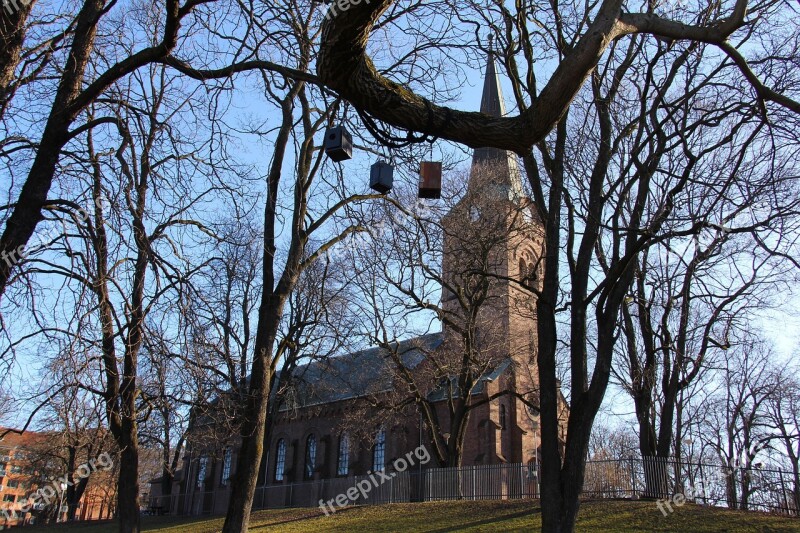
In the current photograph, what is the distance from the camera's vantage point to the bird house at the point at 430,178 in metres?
5.86

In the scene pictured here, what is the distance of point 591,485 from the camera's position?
2128 centimetres

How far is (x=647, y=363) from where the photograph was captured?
2097cm

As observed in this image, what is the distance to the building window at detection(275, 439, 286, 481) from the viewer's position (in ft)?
158

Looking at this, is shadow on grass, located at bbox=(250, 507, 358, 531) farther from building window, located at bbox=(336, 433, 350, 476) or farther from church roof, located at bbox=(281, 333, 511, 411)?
building window, located at bbox=(336, 433, 350, 476)

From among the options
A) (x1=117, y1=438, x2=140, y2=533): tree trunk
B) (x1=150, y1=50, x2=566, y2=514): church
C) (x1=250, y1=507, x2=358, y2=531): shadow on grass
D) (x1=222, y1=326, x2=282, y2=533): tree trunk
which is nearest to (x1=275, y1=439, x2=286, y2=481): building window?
(x1=150, y1=50, x2=566, y2=514): church

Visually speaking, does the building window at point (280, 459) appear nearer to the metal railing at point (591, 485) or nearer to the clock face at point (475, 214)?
the metal railing at point (591, 485)

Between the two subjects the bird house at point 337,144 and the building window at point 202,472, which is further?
the building window at point 202,472

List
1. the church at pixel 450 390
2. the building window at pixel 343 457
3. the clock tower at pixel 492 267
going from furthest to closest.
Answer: the building window at pixel 343 457 < the church at pixel 450 390 < the clock tower at pixel 492 267

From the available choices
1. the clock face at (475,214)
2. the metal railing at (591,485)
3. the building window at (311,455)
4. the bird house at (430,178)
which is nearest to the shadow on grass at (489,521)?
the metal railing at (591,485)

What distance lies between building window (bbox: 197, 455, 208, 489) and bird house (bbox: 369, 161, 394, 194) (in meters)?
49.6

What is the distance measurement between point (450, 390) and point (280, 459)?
83.4 feet

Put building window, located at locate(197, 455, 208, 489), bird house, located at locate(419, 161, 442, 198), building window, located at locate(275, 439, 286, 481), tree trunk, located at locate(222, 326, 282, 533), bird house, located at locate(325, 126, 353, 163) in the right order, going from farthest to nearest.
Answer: building window, located at locate(197, 455, 208, 489), building window, located at locate(275, 439, 286, 481), tree trunk, located at locate(222, 326, 282, 533), bird house, located at locate(325, 126, 353, 163), bird house, located at locate(419, 161, 442, 198)

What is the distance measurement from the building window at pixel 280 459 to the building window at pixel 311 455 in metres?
2.39
